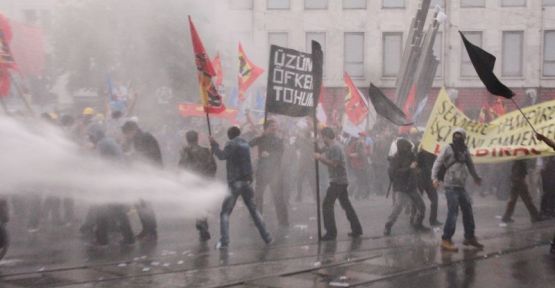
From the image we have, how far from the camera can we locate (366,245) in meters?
10.0

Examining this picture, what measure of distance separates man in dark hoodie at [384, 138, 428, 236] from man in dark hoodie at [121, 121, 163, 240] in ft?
11.0

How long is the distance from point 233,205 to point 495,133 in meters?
3.86

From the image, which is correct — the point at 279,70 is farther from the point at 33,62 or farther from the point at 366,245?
the point at 33,62

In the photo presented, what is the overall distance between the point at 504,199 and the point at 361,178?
3036 millimetres

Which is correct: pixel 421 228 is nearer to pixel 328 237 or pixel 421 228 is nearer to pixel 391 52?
pixel 328 237

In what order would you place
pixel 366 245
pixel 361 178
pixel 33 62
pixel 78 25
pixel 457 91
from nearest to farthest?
pixel 366 245 < pixel 33 62 < pixel 361 178 < pixel 78 25 < pixel 457 91

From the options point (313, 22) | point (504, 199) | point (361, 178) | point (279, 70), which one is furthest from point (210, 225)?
point (313, 22)

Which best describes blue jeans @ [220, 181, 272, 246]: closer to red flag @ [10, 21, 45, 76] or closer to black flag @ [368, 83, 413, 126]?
black flag @ [368, 83, 413, 126]

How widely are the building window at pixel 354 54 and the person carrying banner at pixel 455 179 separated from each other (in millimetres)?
23126

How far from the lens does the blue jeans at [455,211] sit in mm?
9469

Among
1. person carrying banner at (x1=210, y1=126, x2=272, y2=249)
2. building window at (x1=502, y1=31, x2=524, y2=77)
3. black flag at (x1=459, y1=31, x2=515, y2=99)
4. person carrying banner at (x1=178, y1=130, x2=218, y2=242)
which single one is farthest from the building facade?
black flag at (x1=459, y1=31, x2=515, y2=99)

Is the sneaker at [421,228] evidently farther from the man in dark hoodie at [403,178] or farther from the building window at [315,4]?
the building window at [315,4]

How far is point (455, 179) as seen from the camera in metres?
9.55

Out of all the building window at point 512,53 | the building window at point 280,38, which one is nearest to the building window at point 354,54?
the building window at point 280,38
